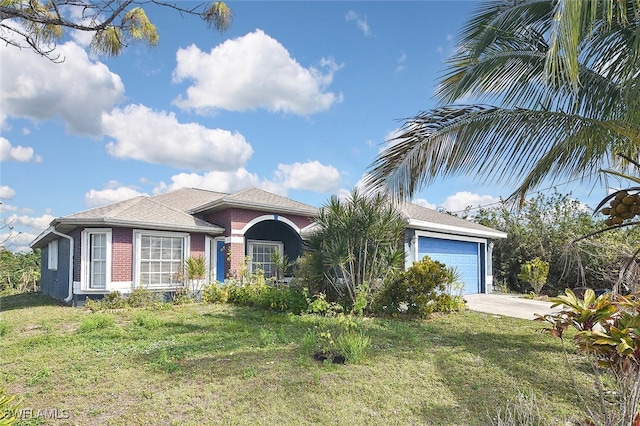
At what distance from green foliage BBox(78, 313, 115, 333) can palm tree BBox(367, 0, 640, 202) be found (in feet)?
24.3

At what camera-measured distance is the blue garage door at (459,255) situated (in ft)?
49.6

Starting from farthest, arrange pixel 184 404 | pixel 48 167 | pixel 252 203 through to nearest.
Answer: pixel 252 203
pixel 48 167
pixel 184 404

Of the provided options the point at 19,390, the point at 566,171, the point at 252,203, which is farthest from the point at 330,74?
the point at 19,390

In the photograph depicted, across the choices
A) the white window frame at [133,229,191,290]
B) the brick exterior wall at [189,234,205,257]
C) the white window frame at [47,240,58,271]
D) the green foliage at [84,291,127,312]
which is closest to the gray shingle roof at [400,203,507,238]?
the brick exterior wall at [189,234,205,257]

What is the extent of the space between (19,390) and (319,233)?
7.92 meters

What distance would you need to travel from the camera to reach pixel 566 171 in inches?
219

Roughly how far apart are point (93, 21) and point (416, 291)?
358 inches

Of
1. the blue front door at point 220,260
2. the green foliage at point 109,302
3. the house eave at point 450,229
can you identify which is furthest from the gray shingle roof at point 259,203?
the house eave at point 450,229

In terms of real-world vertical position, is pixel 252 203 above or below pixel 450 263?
above

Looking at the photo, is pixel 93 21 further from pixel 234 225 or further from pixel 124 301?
pixel 234 225

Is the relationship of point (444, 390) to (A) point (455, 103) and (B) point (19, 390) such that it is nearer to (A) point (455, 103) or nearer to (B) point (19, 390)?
(A) point (455, 103)

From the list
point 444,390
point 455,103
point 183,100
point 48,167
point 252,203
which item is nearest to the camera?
point 444,390

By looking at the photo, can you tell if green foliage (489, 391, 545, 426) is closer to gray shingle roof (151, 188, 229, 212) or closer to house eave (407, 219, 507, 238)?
house eave (407, 219, 507, 238)

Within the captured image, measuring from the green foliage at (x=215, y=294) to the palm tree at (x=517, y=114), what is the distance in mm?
9920
